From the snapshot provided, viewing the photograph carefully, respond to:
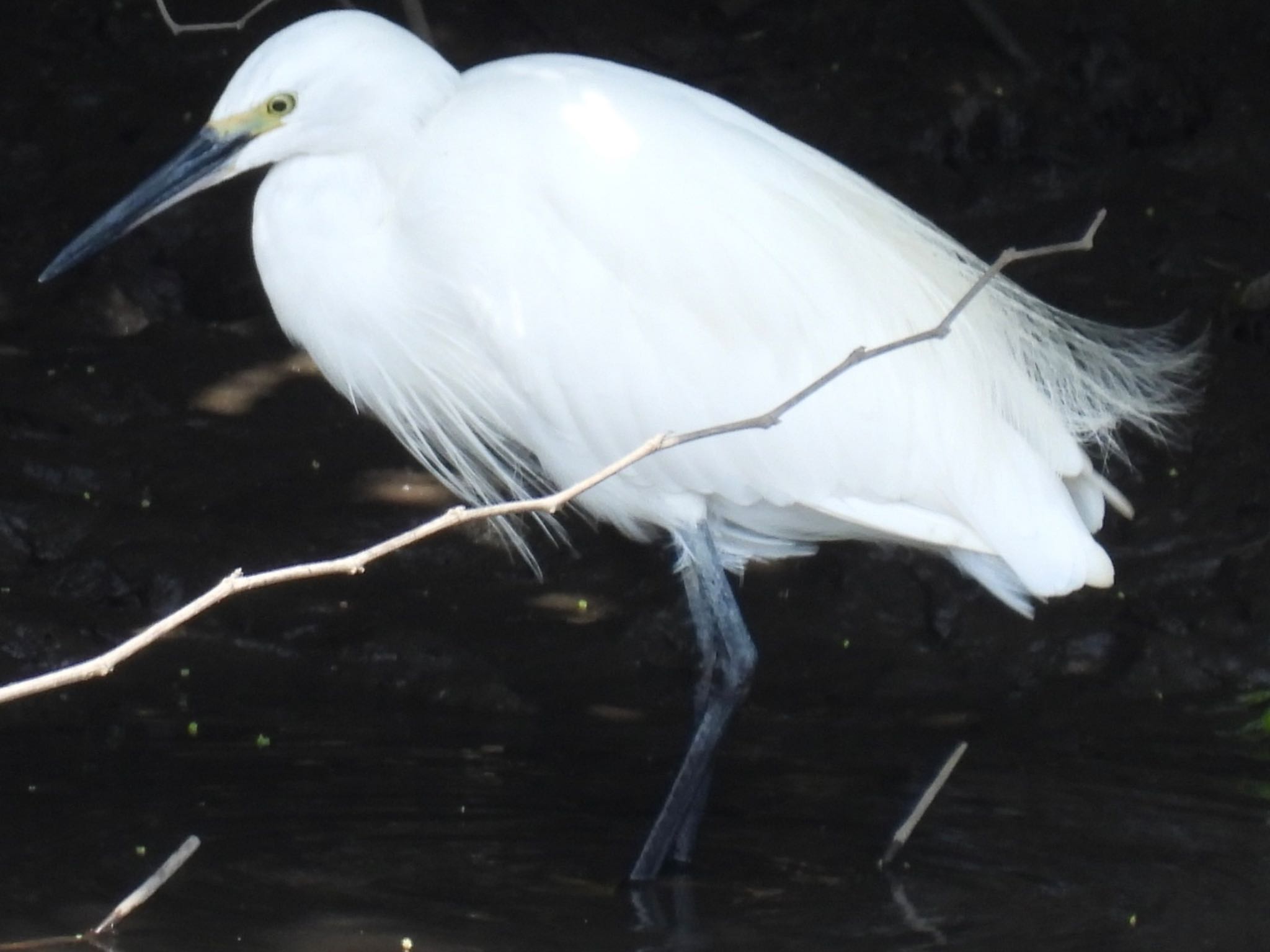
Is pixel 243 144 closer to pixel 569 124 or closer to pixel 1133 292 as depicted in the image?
pixel 569 124

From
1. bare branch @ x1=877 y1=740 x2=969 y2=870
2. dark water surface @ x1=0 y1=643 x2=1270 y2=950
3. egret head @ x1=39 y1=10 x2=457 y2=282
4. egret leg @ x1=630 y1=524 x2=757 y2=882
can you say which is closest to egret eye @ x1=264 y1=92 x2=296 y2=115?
egret head @ x1=39 y1=10 x2=457 y2=282

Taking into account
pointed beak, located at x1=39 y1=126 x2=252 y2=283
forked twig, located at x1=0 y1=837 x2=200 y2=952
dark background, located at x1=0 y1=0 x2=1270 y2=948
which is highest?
pointed beak, located at x1=39 y1=126 x2=252 y2=283

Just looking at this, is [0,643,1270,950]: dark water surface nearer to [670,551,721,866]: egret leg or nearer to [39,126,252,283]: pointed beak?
[670,551,721,866]: egret leg

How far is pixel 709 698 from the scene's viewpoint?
3527 millimetres

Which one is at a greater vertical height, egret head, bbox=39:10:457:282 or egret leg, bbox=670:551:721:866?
egret head, bbox=39:10:457:282

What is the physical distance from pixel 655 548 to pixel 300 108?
1.64 meters

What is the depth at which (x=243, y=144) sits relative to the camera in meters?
3.00

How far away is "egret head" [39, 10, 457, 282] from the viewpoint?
9.76 ft

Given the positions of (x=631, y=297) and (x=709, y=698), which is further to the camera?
(x=709, y=698)

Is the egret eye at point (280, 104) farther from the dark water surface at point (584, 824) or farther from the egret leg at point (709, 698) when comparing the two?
the dark water surface at point (584, 824)

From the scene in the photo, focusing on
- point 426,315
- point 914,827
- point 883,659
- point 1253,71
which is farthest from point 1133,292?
point 426,315

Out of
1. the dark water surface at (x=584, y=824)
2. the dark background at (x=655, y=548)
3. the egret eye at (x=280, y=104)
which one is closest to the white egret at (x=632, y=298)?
the egret eye at (x=280, y=104)

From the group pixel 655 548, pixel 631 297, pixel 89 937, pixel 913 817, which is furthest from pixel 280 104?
pixel 655 548

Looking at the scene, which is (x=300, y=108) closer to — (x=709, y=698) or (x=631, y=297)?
(x=631, y=297)
